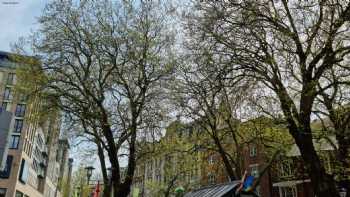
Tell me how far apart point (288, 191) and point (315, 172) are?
2929 centimetres

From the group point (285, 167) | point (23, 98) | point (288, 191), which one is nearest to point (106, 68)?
point (23, 98)

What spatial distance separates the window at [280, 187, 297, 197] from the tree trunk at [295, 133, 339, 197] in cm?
2791

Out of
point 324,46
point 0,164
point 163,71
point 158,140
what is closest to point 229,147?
point 158,140

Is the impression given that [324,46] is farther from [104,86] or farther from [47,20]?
[47,20]

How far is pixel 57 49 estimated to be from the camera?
18.3 m

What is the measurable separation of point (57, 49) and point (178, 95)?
23.7ft

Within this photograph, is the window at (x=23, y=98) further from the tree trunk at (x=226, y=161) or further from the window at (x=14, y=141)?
the window at (x=14, y=141)

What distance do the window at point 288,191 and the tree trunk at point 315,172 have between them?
91.6 ft

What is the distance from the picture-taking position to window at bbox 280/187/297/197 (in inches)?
1559

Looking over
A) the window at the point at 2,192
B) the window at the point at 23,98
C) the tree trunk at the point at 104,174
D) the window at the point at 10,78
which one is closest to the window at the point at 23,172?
the window at the point at 2,192

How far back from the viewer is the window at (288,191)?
130ft

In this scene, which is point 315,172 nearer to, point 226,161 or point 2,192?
point 226,161

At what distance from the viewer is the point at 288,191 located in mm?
40375

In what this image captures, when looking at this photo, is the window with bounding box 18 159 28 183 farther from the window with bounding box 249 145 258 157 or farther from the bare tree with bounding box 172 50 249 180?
the bare tree with bounding box 172 50 249 180
